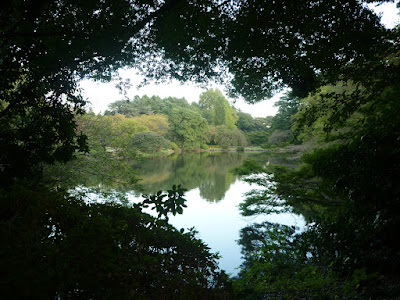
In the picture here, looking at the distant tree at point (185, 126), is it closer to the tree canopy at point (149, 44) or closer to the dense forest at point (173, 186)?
the dense forest at point (173, 186)

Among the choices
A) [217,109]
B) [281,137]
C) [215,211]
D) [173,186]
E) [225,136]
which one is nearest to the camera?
[173,186]

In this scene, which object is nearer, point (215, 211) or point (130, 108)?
point (215, 211)

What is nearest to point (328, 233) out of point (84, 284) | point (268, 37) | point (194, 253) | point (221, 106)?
point (194, 253)

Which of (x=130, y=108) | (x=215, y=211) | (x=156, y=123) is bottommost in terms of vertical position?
(x=215, y=211)

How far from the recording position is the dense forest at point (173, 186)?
0.93m

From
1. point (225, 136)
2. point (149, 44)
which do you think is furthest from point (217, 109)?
point (149, 44)

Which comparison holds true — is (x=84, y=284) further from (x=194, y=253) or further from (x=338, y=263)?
(x=338, y=263)

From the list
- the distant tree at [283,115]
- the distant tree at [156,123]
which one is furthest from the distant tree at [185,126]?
the distant tree at [283,115]

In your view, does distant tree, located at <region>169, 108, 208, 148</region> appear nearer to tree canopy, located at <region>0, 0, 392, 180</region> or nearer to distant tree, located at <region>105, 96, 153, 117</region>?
distant tree, located at <region>105, 96, 153, 117</region>

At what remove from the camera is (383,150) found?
188 cm

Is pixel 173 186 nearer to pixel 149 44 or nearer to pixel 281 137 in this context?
pixel 149 44

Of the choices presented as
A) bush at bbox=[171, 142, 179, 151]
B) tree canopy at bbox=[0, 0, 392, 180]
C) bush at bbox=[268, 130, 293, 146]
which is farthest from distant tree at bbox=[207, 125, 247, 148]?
tree canopy at bbox=[0, 0, 392, 180]

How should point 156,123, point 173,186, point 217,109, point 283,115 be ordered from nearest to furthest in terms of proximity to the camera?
point 173,186, point 283,115, point 156,123, point 217,109

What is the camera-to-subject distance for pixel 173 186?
6.49 ft
